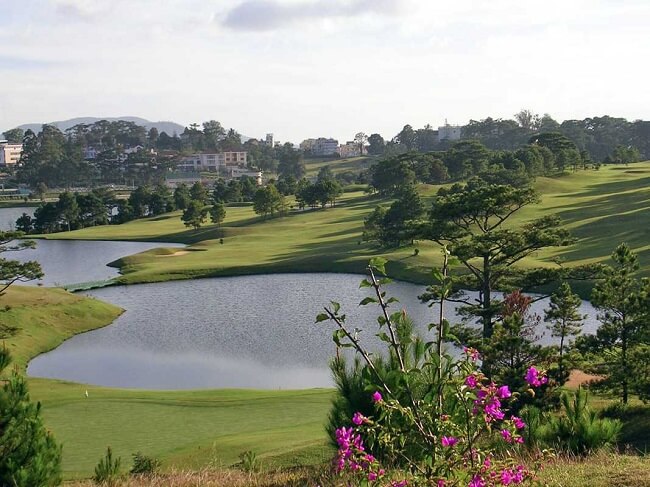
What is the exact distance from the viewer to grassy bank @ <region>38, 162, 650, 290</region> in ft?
219

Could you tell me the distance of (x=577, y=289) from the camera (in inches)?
2111

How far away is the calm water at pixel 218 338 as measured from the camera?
3772 cm

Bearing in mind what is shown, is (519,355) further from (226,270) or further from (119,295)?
(226,270)

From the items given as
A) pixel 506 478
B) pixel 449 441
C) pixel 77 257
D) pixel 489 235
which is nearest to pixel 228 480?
pixel 449 441

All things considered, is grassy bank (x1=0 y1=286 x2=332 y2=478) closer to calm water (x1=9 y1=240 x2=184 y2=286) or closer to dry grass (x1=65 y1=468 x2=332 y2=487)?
dry grass (x1=65 y1=468 x2=332 y2=487)

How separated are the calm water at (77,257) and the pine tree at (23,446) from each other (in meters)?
60.7

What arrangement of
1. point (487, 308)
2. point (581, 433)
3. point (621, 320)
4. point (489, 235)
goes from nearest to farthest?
point (581, 433), point (621, 320), point (487, 308), point (489, 235)

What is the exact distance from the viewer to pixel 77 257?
89.8 meters

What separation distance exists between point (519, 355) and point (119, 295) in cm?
4734

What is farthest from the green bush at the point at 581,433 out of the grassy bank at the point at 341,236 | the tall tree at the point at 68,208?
the tall tree at the point at 68,208

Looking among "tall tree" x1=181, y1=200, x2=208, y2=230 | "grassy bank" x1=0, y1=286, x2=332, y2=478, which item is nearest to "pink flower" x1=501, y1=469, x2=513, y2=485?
"grassy bank" x1=0, y1=286, x2=332, y2=478

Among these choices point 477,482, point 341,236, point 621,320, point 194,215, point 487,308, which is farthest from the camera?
point 194,215

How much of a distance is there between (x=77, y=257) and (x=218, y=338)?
Result: 50.4 meters

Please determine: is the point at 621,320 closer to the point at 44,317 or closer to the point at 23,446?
the point at 23,446
